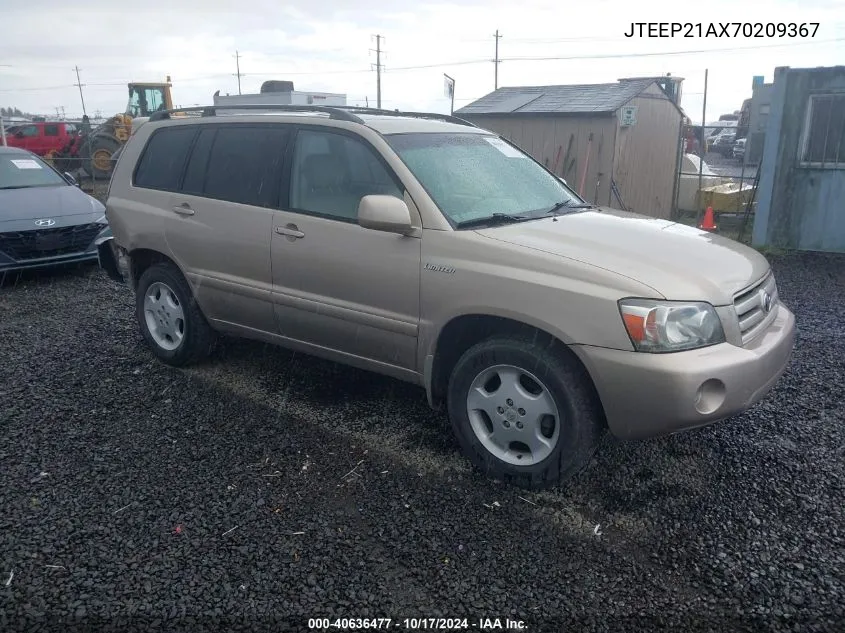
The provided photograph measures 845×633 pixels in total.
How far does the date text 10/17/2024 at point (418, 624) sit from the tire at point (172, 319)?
113 inches

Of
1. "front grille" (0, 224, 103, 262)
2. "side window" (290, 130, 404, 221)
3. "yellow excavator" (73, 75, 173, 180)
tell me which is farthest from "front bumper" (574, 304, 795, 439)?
"yellow excavator" (73, 75, 173, 180)

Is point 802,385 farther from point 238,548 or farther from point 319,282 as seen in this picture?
point 238,548

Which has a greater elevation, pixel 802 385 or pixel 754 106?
pixel 754 106

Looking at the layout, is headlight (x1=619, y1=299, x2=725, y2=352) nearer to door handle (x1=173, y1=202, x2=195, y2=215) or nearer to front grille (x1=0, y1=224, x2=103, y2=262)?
door handle (x1=173, y1=202, x2=195, y2=215)

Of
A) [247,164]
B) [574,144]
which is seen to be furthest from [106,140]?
[247,164]

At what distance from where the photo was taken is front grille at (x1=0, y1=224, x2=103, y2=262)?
25.3 feet

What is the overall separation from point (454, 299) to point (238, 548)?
154 cm

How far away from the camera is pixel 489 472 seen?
3609 mm

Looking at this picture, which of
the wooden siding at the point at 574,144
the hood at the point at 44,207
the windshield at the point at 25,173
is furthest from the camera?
the wooden siding at the point at 574,144

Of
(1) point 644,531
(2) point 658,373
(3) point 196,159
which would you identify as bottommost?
(1) point 644,531

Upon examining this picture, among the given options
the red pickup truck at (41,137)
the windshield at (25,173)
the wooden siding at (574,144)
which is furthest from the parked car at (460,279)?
the red pickup truck at (41,137)

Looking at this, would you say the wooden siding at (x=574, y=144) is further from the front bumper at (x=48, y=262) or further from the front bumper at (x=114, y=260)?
the front bumper at (x=114, y=260)

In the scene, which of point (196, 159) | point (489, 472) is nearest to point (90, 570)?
point (489, 472)

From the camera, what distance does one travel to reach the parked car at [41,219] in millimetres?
7746
